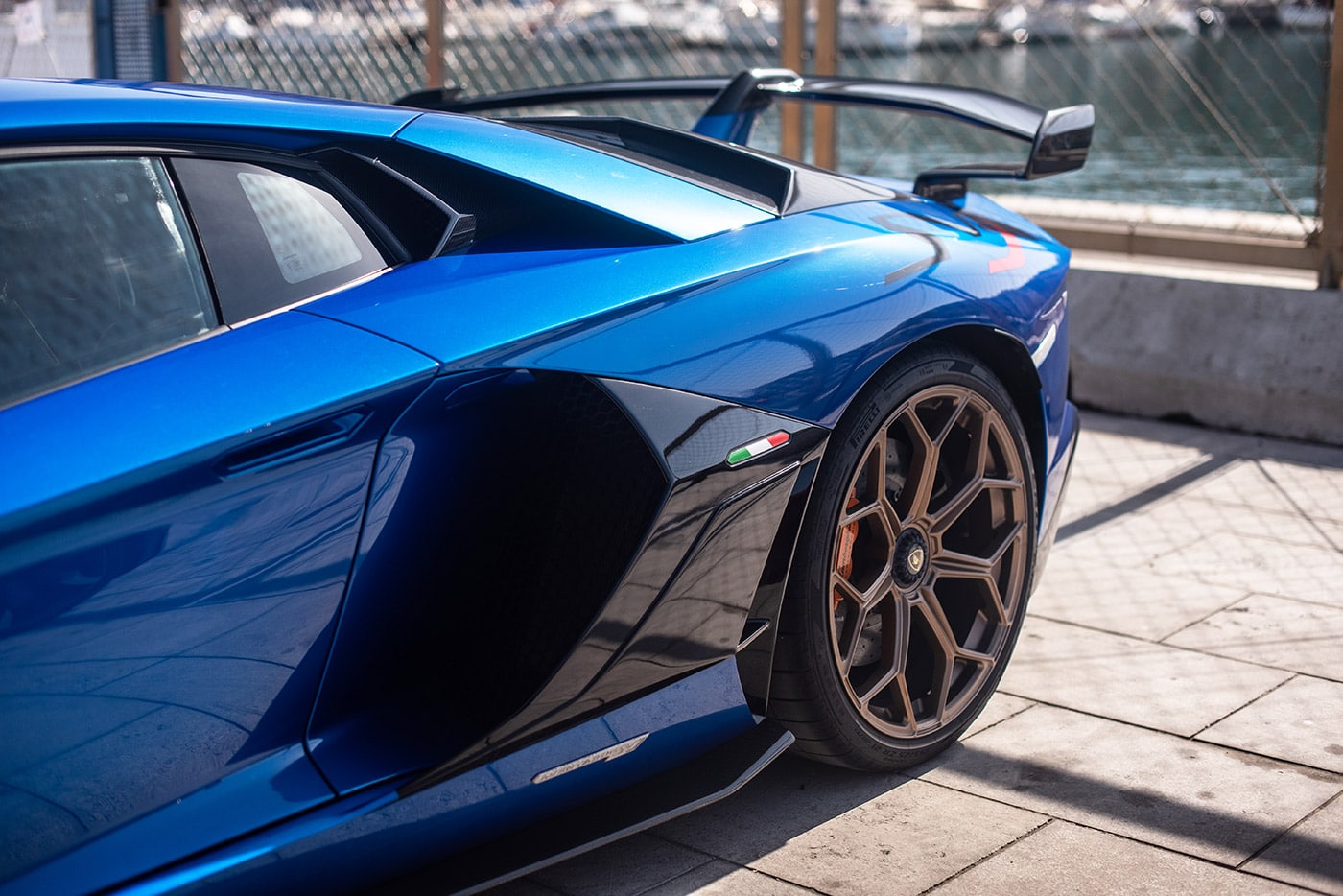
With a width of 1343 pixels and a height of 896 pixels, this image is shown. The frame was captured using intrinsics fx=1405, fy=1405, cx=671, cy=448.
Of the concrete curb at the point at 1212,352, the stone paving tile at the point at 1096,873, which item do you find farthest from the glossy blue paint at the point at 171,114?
the concrete curb at the point at 1212,352

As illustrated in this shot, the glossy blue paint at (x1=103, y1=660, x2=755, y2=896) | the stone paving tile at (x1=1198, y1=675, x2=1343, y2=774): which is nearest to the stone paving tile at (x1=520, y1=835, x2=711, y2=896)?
the glossy blue paint at (x1=103, y1=660, x2=755, y2=896)

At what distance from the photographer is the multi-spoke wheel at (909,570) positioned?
236 centimetres

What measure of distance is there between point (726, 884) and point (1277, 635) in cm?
174

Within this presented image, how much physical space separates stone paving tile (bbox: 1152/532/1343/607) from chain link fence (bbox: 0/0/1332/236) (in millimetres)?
1701

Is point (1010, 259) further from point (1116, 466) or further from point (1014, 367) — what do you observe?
point (1116, 466)

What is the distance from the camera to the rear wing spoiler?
9.45 ft

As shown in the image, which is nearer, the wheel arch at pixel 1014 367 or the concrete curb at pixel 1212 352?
the wheel arch at pixel 1014 367

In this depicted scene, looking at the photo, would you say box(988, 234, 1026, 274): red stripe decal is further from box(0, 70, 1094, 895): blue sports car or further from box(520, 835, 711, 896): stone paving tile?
box(520, 835, 711, 896): stone paving tile

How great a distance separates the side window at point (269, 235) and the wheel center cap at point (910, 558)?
1.11 metres

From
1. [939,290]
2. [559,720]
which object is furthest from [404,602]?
[939,290]

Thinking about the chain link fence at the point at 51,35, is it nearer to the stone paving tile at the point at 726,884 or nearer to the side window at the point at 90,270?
the side window at the point at 90,270

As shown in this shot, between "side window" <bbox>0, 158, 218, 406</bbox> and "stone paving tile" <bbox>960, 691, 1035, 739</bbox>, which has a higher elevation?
"side window" <bbox>0, 158, 218, 406</bbox>

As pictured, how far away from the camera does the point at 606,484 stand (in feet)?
6.81

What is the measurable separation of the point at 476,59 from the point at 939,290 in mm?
5063
